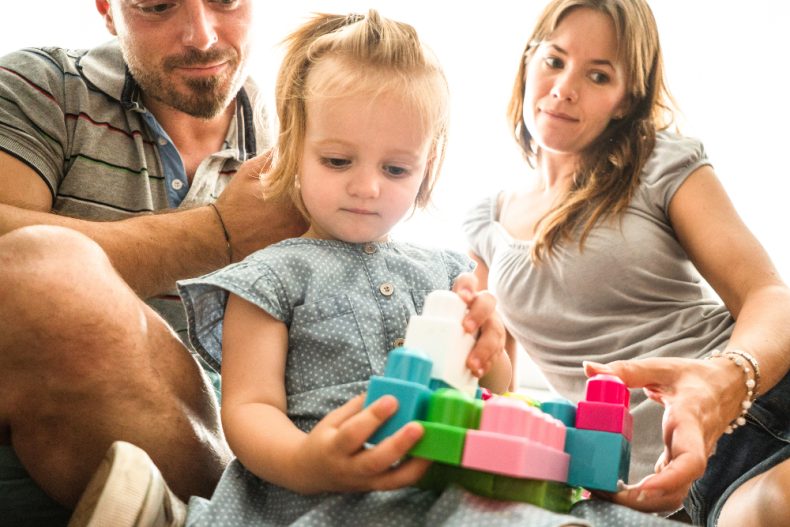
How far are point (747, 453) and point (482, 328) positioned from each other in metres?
0.68

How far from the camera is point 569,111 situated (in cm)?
166

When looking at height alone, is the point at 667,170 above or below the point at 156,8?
below

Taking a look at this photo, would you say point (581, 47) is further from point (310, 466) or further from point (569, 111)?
point (310, 466)

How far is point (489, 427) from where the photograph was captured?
75cm

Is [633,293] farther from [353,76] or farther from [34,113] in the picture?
[34,113]

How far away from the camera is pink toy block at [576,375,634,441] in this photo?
2.75 feet

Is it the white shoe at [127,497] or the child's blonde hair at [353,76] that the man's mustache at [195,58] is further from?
the white shoe at [127,497]

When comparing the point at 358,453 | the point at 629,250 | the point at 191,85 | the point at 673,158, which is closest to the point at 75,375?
the point at 358,453

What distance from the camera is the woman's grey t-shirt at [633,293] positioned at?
1.54 meters

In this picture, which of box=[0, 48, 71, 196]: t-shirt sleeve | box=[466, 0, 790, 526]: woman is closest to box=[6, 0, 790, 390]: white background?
box=[466, 0, 790, 526]: woman

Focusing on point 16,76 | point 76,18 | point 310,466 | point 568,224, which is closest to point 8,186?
point 16,76

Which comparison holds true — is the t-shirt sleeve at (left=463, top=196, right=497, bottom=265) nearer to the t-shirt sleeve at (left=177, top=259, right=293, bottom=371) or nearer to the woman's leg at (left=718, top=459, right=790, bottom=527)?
the woman's leg at (left=718, top=459, right=790, bottom=527)

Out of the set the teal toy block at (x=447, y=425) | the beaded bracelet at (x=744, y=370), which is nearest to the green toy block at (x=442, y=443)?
the teal toy block at (x=447, y=425)

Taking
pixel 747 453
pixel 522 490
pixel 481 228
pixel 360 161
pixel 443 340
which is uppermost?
pixel 360 161
